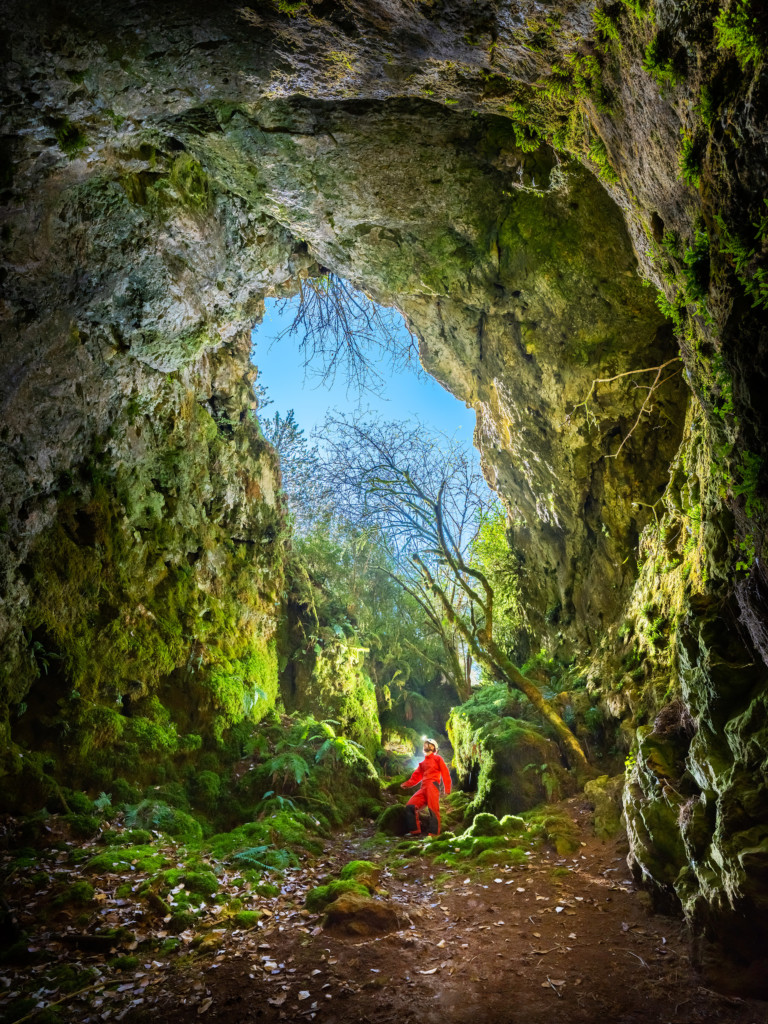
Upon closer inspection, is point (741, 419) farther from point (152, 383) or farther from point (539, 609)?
point (539, 609)

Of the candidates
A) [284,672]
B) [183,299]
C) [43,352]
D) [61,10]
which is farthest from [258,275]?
[284,672]

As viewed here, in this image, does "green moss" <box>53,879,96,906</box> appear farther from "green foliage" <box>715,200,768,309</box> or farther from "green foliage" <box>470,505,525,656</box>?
"green foliage" <box>470,505,525,656</box>

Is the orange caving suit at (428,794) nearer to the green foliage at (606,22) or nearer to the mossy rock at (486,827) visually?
the mossy rock at (486,827)

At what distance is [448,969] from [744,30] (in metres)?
6.34

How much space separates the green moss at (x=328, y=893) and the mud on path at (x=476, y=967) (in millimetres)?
134

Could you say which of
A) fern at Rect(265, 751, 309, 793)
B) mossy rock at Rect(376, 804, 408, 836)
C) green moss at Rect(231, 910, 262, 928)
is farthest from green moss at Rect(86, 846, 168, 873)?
mossy rock at Rect(376, 804, 408, 836)

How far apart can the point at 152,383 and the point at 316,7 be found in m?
6.72

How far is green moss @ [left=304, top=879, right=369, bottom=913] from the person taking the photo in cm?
Answer: 556

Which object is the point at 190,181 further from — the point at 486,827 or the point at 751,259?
the point at 486,827

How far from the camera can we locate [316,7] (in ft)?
15.6

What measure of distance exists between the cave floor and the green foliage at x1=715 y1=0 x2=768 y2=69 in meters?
5.09

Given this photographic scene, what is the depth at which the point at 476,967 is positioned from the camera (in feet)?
14.2

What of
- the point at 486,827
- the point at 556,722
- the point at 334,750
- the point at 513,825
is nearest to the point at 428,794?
the point at 486,827

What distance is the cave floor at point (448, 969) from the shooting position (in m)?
3.57
